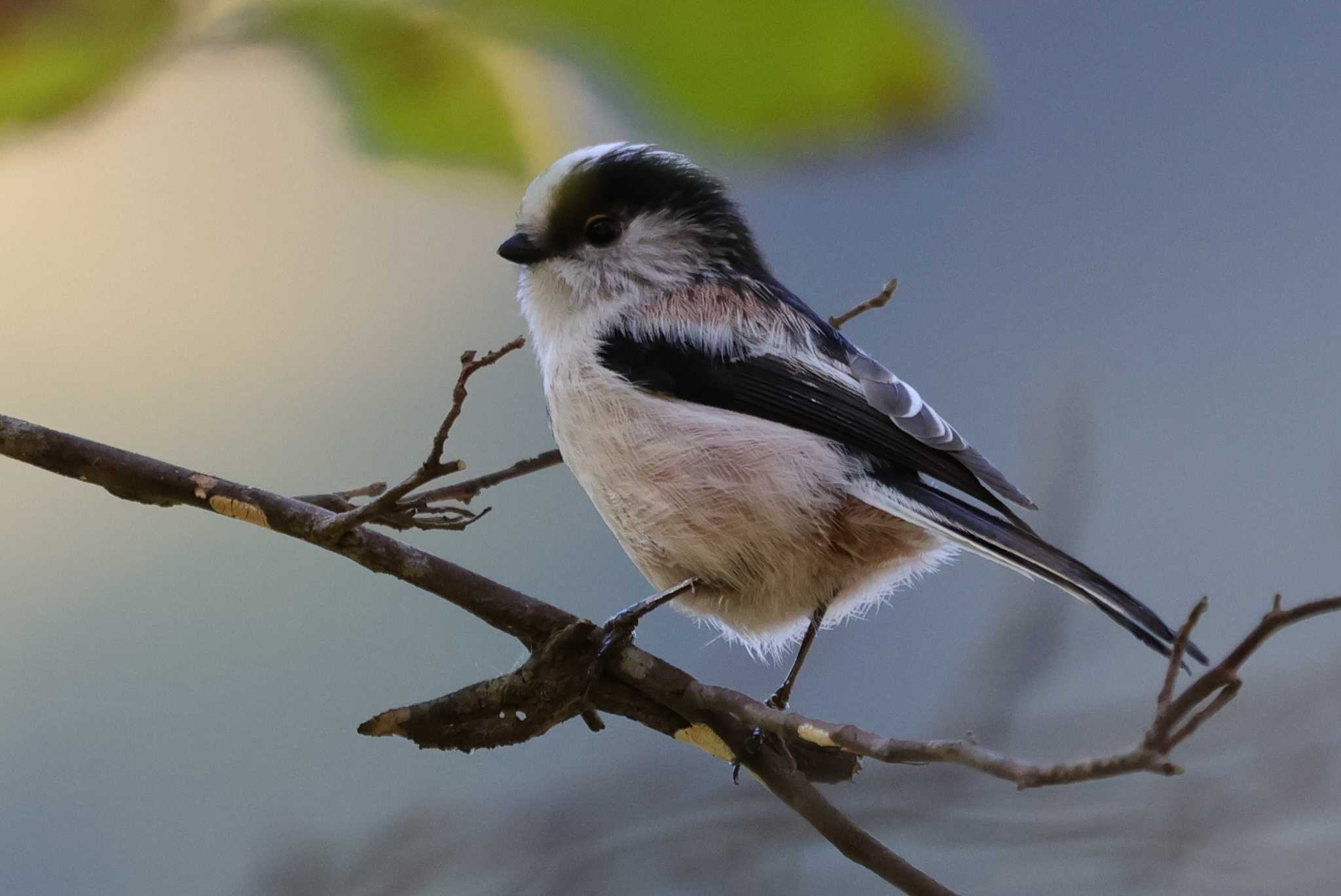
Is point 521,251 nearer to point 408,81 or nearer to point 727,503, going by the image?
point 408,81

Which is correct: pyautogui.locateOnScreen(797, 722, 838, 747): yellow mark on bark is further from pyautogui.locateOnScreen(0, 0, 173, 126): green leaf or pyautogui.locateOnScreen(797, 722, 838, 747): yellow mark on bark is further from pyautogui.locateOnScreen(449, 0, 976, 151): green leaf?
pyautogui.locateOnScreen(0, 0, 173, 126): green leaf

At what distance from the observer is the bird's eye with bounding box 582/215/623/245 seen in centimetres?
142

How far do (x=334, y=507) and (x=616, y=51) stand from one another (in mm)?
546

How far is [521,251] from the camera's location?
54.9 inches

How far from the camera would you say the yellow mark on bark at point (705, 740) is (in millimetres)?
1092

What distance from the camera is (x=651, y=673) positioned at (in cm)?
108

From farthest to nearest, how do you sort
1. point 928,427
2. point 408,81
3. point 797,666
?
1. point 797,666
2. point 928,427
3. point 408,81

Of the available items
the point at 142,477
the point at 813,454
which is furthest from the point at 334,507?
the point at 813,454

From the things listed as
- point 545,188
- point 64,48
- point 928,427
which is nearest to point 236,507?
point 64,48

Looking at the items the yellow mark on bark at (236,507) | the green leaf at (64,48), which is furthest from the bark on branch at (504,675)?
the green leaf at (64,48)

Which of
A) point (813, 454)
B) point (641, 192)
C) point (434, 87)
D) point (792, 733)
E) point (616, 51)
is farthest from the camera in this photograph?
point (641, 192)

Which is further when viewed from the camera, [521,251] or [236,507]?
[521,251]

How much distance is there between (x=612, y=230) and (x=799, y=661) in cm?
54

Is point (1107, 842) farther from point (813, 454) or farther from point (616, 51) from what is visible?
point (616, 51)
